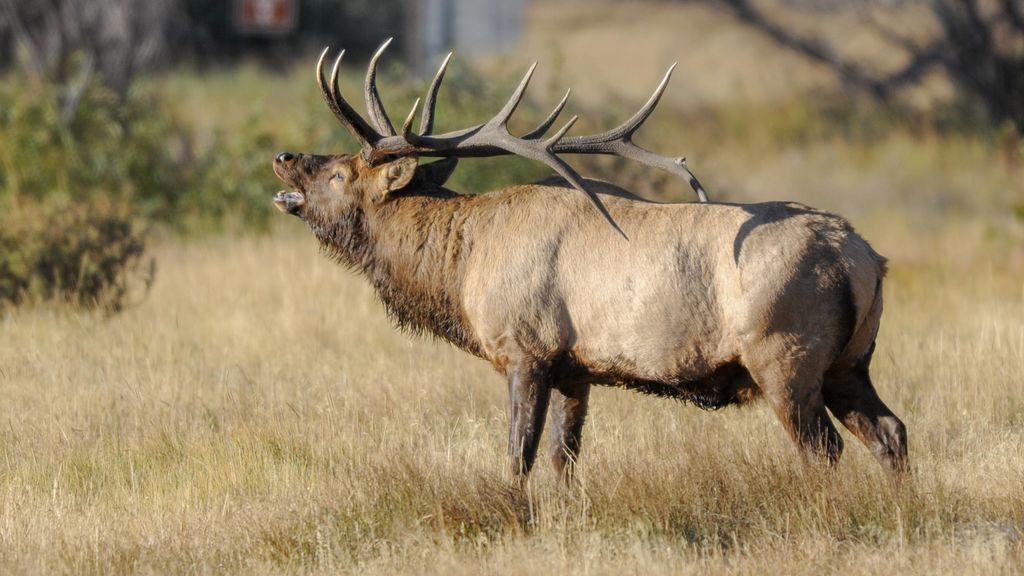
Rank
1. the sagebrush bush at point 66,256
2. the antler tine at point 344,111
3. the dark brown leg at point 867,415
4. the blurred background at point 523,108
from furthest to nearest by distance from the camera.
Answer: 1. the blurred background at point 523,108
2. the sagebrush bush at point 66,256
3. the antler tine at point 344,111
4. the dark brown leg at point 867,415

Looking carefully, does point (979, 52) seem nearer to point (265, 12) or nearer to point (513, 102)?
point (265, 12)

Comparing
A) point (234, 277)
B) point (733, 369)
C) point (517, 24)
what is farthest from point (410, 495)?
point (517, 24)

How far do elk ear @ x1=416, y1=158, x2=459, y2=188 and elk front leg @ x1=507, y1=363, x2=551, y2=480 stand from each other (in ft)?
4.58

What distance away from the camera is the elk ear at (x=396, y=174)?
775 cm

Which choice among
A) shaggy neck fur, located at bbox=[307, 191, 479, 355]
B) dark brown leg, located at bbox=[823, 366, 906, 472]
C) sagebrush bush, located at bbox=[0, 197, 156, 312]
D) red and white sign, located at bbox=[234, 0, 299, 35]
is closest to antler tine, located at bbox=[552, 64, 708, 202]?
shaggy neck fur, located at bbox=[307, 191, 479, 355]

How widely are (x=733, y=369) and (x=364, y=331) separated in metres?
4.37

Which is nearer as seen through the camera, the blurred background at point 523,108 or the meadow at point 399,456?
the meadow at point 399,456

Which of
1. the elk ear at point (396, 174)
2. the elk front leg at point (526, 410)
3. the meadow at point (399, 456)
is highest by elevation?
the elk ear at point (396, 174)

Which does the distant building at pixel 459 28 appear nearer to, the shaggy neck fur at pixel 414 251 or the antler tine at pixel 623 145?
the shaggy neck fur at pixel 414 251

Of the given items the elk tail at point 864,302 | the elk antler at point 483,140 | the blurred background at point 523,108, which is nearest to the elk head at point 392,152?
the elk antler at point 483,140

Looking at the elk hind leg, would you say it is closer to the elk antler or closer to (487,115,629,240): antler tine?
(487,115,629,240): antler tine

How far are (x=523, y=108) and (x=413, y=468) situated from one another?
9.80 metres

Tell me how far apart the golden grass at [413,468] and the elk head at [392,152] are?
1.27m

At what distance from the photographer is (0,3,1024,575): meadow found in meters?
6.23
